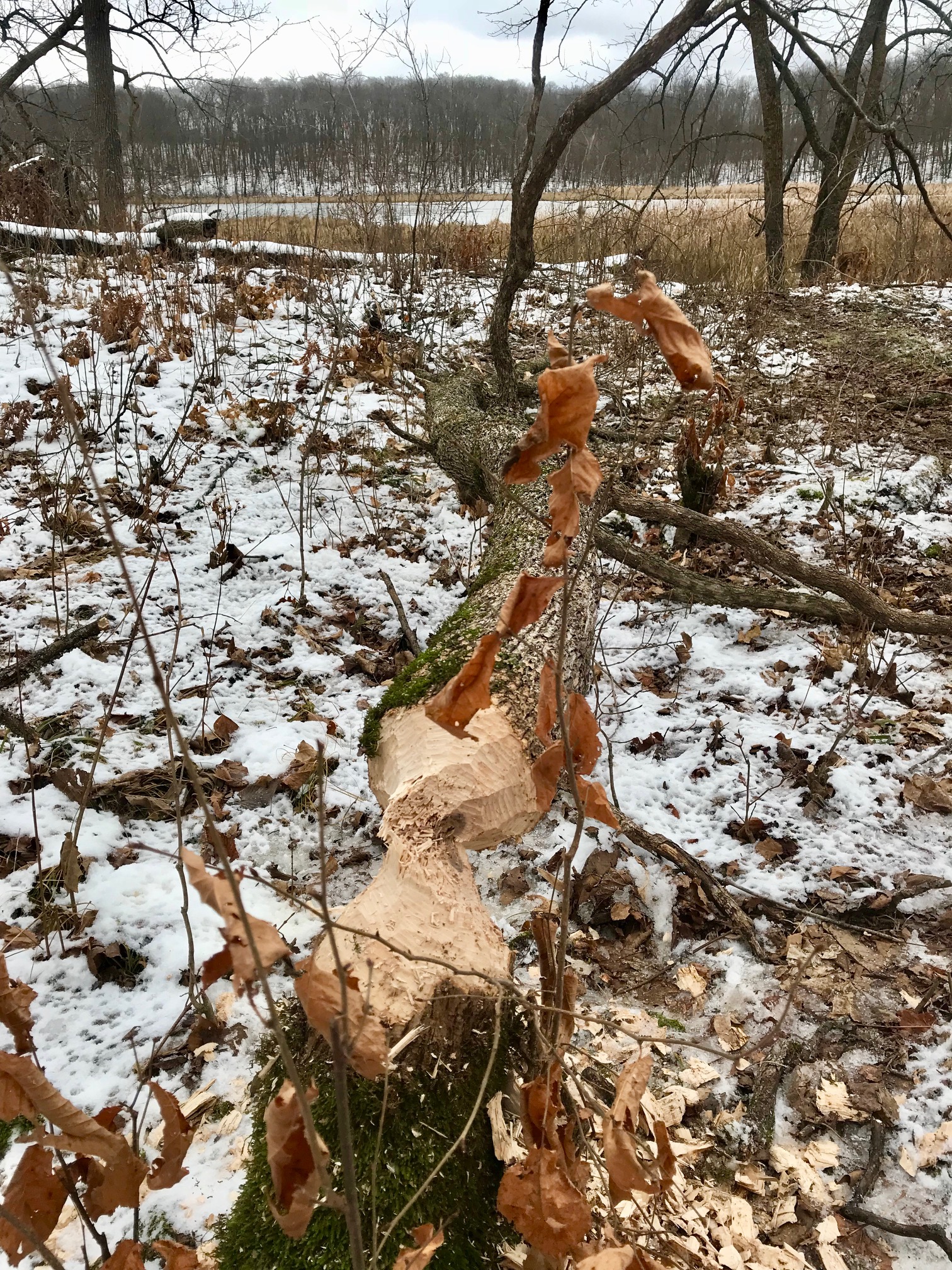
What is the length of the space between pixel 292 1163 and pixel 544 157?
508cm

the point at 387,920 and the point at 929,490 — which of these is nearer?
the point at 387,920

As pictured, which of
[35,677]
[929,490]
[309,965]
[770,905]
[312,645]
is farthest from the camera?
[929,490]

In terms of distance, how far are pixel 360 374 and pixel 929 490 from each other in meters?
4.21

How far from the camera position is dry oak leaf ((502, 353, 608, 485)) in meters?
0.79

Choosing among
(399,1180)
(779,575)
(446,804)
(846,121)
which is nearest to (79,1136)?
(399,1180)

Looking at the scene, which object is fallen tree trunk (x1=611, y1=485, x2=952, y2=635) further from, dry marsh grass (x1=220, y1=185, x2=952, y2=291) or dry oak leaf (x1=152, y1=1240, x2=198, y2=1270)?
dry marsh grass (x1=220, y1=185, x2=952, y2=291)

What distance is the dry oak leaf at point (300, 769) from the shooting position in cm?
262

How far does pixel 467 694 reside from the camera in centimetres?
95

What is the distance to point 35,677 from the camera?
2.87 meters

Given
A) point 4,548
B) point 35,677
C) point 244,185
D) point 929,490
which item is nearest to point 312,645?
point 35,677

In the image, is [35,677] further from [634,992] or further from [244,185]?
[244,185]

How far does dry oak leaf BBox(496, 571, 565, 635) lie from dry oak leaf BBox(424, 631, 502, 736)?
27 millimetres

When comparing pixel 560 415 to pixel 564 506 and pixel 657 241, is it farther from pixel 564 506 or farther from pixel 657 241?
pixel 657 241

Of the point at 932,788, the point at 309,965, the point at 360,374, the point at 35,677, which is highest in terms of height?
the point at 360,374
